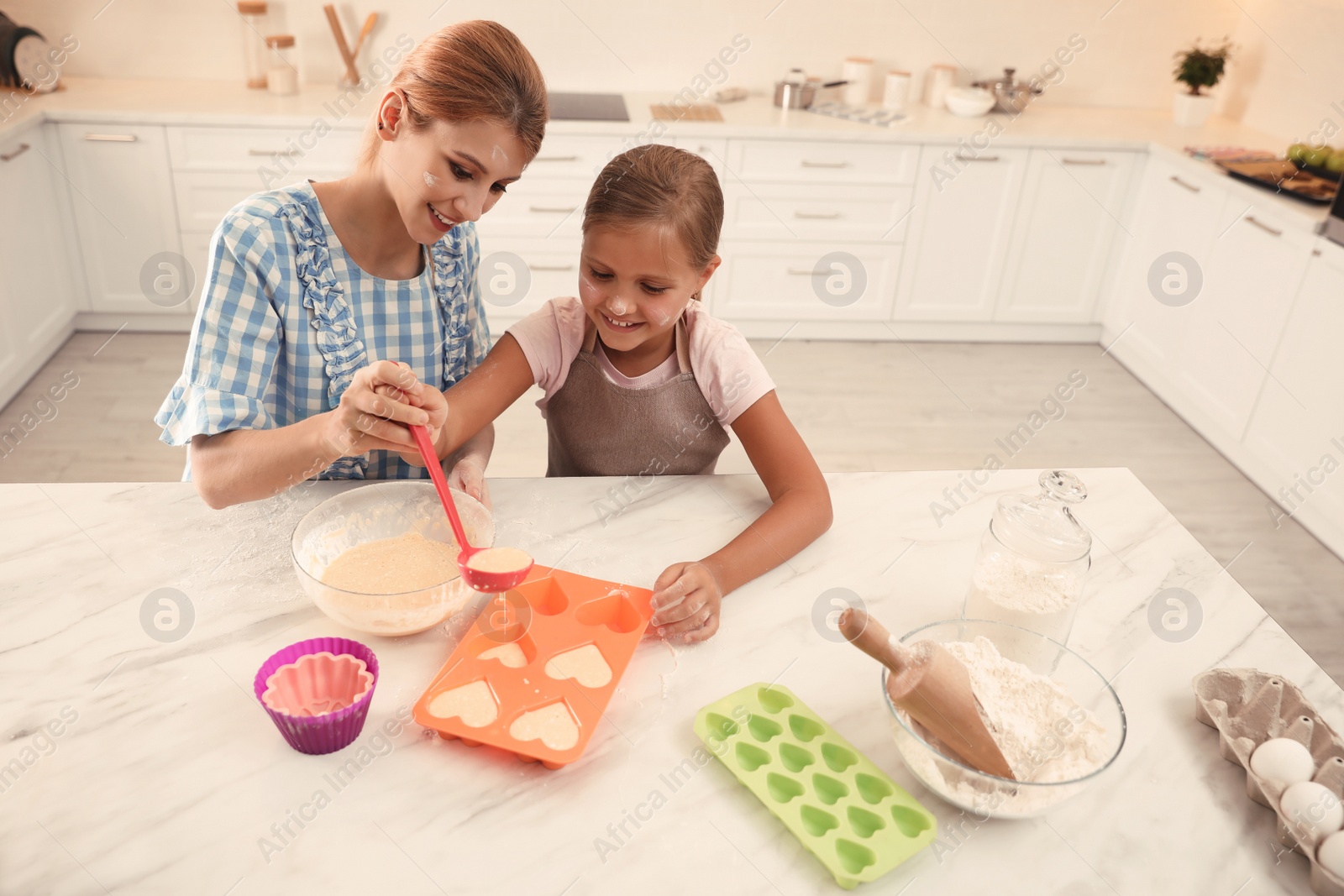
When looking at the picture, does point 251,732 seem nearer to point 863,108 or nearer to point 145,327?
point 145,327

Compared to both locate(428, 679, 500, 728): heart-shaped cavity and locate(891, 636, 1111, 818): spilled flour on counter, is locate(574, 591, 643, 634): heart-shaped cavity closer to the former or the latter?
locate(428, 679, 500, 728): heart-shaped cavity

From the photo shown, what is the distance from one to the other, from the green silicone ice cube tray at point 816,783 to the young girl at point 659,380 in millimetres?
138

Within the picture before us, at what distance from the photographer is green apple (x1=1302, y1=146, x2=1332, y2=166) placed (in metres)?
2.89

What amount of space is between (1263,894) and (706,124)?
2891mm

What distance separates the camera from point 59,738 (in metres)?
0.91

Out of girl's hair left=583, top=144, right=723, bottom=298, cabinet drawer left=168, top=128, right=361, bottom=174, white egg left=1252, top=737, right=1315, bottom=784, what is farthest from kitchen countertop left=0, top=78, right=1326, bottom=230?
white egg left=1252, top=737, right=1315, bottom=784

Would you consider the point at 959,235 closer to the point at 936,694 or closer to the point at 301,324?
the point at 301,324

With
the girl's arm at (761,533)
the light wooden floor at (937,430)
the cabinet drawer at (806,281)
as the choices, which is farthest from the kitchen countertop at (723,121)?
the girl's arm at (761,533)

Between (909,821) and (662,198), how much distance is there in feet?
2.72

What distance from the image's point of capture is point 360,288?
1.40 metres

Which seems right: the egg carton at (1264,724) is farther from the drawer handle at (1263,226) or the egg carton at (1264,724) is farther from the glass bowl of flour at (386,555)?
the drawer handle at (1263,226)

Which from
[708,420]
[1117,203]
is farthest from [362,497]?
[1117,203]

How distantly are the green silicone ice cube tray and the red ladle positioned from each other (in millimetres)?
248

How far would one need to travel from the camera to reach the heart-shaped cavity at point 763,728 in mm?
943
